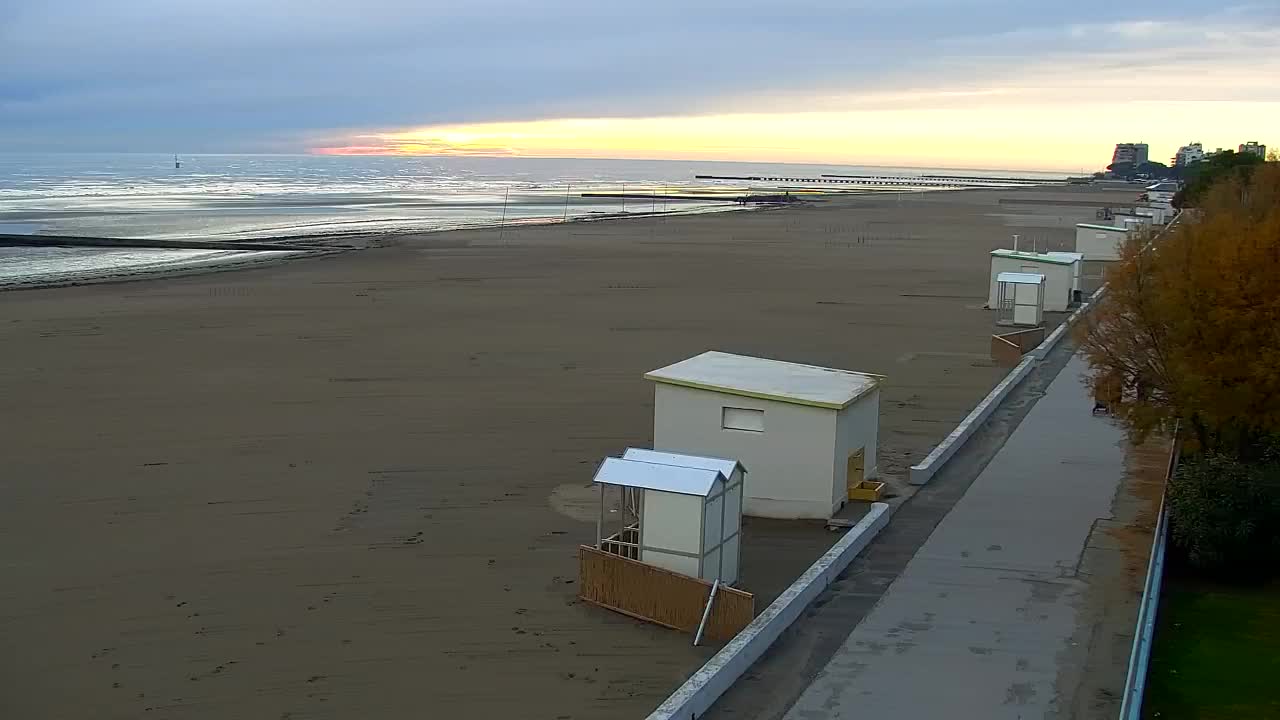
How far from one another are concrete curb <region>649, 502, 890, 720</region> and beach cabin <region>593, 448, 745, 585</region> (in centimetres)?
71

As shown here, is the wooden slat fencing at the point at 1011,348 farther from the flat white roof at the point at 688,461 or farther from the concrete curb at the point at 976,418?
the flat white roof at the point at 688,461

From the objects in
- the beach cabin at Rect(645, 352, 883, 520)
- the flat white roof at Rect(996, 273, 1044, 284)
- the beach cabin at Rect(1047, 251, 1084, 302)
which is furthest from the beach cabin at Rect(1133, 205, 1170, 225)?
the beach cabin at Rect(645, 352, 883, 520)

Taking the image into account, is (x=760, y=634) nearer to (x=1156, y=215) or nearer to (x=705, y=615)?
(x=705, y=615)

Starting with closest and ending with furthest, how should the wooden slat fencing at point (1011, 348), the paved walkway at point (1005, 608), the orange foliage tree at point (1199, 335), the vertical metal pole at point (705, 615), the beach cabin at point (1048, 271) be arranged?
the paved walkway at point (1005, 608), the vertical metal pole at point (705, 615), the orange foliage tree at point (1199, 335), the wooden slat fencing at point (1011, 348), the beach cabin at point (1048, 271)

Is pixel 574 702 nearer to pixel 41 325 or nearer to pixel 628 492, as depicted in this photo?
pixel 628 492

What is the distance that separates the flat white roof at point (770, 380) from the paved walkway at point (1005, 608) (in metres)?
1.82

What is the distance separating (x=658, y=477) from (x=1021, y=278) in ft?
71.2

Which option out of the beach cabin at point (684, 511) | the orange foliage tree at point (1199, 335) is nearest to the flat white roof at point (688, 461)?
the beach cabin at point (684, 511)

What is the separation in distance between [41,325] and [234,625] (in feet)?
A: 73.6

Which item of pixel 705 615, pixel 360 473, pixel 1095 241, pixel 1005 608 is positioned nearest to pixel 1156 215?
pixel 1095 241

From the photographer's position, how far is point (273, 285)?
39.6m

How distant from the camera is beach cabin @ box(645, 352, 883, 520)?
1398 cm

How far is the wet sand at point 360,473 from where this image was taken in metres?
10.3

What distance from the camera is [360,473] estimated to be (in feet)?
54.2
